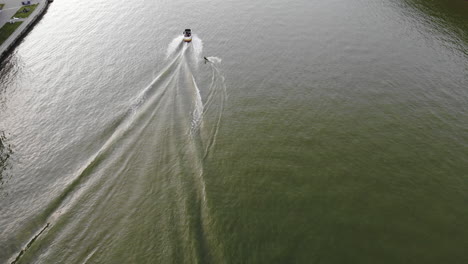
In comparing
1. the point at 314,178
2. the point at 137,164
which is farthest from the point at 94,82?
the point at 314,178

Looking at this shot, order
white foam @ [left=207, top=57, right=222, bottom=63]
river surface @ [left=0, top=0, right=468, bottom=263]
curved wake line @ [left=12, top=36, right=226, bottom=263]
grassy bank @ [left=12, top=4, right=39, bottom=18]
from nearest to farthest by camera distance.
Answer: river surface @ [left=0, top=0, right=468, bottom=263] < curved wake line @ [left=12, top=36, right=226, bottom=263] < white foam @ [left=207, top=57, right=222, bottom=63] < grassy bank @ [left=12, top=4, right=39, bottom=18]

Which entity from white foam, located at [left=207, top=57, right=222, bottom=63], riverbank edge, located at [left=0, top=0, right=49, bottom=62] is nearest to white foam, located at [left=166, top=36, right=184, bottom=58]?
white foam, located at [left=207, top=57, right=222, bottom=63]

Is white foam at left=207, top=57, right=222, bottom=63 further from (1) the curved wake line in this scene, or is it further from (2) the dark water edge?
(2) the dark water edge

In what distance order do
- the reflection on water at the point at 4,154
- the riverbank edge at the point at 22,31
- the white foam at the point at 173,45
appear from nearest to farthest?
the reflection on water at the point at 4,154 → the white foam at the point at 173,45 → the riverbank edge at the point at 22,31

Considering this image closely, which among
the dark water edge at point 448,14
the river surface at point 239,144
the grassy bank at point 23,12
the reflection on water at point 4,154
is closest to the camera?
the river surface at point 239,144

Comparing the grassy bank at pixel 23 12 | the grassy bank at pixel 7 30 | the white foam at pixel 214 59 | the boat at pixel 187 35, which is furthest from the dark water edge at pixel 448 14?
the grassy bank at pixel 23 12

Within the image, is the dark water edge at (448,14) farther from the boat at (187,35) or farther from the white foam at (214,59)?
the boat at (187,35)

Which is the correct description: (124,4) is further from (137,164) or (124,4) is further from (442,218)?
(442,218)
